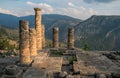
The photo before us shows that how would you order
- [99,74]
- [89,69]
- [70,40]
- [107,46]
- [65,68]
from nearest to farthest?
[99,74]
[89,69]
[65,68]
[70,40]
[107,46]

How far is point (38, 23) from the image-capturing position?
36.6m

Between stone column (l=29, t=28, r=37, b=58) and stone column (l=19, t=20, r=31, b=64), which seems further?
stone column (l=29, t=28, r=37, b=58)

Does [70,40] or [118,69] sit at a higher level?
[70,40]

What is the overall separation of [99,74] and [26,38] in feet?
31.3

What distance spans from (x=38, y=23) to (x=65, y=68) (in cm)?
1520

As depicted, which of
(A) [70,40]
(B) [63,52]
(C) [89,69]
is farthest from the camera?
(A) [70,40]

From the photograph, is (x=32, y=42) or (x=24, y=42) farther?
(x=32, y=42)

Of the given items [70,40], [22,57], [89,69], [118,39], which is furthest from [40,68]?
[118,39]

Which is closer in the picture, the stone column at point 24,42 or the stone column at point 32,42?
the stone column at point 24,42

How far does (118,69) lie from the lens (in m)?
20.6

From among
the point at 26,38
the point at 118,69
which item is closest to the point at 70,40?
the point at 26,38

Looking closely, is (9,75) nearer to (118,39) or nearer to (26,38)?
(26,38)

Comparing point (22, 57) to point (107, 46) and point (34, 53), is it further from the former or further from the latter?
point (107, 46)

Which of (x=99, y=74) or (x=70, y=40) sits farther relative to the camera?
(x=70, y=40)
